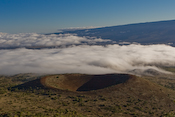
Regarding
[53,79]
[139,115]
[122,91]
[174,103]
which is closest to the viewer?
[139,115]

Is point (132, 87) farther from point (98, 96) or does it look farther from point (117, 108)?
point (117, 108)

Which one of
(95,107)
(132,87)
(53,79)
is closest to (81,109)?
(95,107)

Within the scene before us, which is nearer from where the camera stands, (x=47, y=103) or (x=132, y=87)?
(x=47, y=103)

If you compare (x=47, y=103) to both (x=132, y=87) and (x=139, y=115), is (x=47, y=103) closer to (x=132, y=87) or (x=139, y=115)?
(x=139, y=115)

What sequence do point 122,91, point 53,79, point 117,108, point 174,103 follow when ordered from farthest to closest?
point 53,79
point 122,91
point 174,103
point 117,108

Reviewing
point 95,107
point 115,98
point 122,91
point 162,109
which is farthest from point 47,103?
point 162,109

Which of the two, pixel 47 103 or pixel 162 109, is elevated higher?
pixel 47 103
